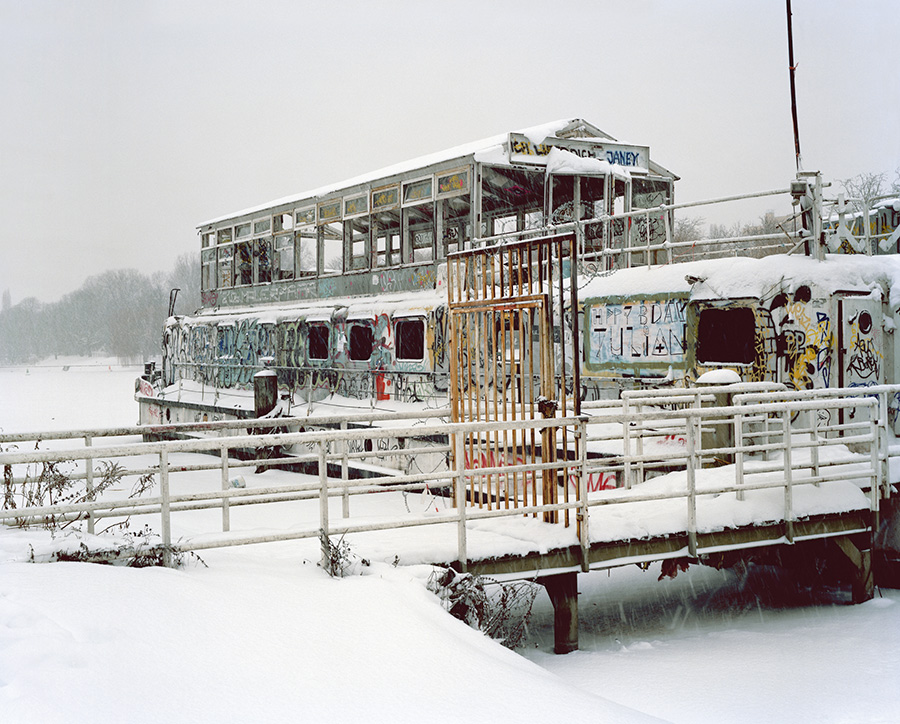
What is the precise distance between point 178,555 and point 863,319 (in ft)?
35.1

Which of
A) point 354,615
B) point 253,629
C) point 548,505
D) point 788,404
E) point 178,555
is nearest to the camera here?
point 253,629

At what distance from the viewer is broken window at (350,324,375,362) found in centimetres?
2029

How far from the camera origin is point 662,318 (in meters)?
13.9

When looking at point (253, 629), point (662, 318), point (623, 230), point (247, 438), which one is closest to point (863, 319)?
point (662, 318)

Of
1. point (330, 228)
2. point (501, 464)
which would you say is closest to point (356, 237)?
point (330, 228)

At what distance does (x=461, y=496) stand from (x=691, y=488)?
7.94 feet

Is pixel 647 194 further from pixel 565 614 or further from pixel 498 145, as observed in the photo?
pixel 565 614

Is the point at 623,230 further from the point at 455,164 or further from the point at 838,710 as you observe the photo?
the point at 838,710

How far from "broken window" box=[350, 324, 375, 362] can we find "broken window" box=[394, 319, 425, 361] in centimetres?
127

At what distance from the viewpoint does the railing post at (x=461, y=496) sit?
6785 mm

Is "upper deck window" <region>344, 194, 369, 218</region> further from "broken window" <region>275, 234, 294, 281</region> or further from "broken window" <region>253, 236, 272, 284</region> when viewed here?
"broken window" <region>253, 236, 272, 284</region>

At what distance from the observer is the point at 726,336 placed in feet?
43.2

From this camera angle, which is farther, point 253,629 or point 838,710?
point 838,710

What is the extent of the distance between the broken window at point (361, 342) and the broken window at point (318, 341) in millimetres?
2088
